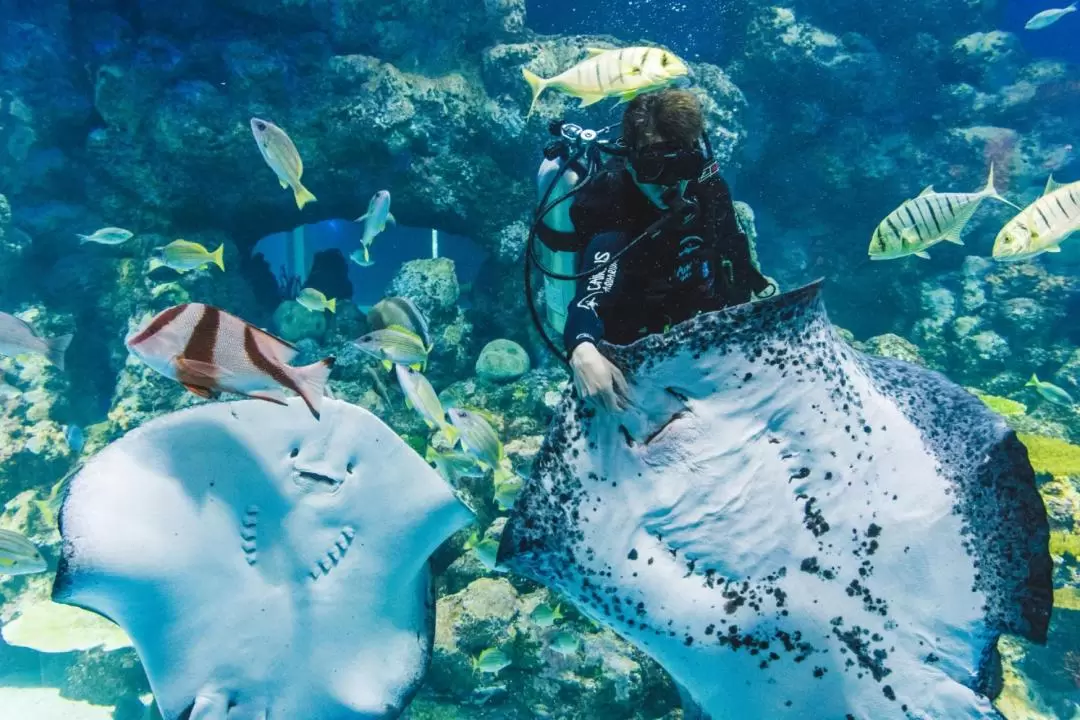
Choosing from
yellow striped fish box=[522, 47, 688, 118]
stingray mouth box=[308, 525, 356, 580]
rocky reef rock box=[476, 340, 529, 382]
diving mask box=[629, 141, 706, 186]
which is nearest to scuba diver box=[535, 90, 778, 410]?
diving mask box=[629, 141, 706, 186]

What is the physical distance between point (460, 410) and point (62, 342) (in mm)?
3826

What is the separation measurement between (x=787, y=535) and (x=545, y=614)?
263 cm

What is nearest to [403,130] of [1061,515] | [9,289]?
[9,289]

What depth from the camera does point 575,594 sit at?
71.1 inches

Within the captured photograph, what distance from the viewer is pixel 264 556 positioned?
219 centimetres

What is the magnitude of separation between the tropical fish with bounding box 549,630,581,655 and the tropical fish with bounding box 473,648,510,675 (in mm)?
366

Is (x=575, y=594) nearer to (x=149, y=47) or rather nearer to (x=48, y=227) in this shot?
(x=149, y=47)

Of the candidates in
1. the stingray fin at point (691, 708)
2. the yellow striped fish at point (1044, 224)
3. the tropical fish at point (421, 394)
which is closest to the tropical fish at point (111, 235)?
the tropical fish at point (421, 394)

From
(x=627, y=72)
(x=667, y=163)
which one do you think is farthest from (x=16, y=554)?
(x=627, y=72)

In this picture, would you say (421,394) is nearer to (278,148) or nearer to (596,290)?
(596,290)

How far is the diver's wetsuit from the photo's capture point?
242 centimetres

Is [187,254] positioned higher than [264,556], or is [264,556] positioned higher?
[264,556]

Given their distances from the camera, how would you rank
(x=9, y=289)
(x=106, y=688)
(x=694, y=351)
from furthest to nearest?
(x=9, y=289) → (x=106, y=688) → (x=694, y=351)

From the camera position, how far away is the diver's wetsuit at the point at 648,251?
2.42 meters
